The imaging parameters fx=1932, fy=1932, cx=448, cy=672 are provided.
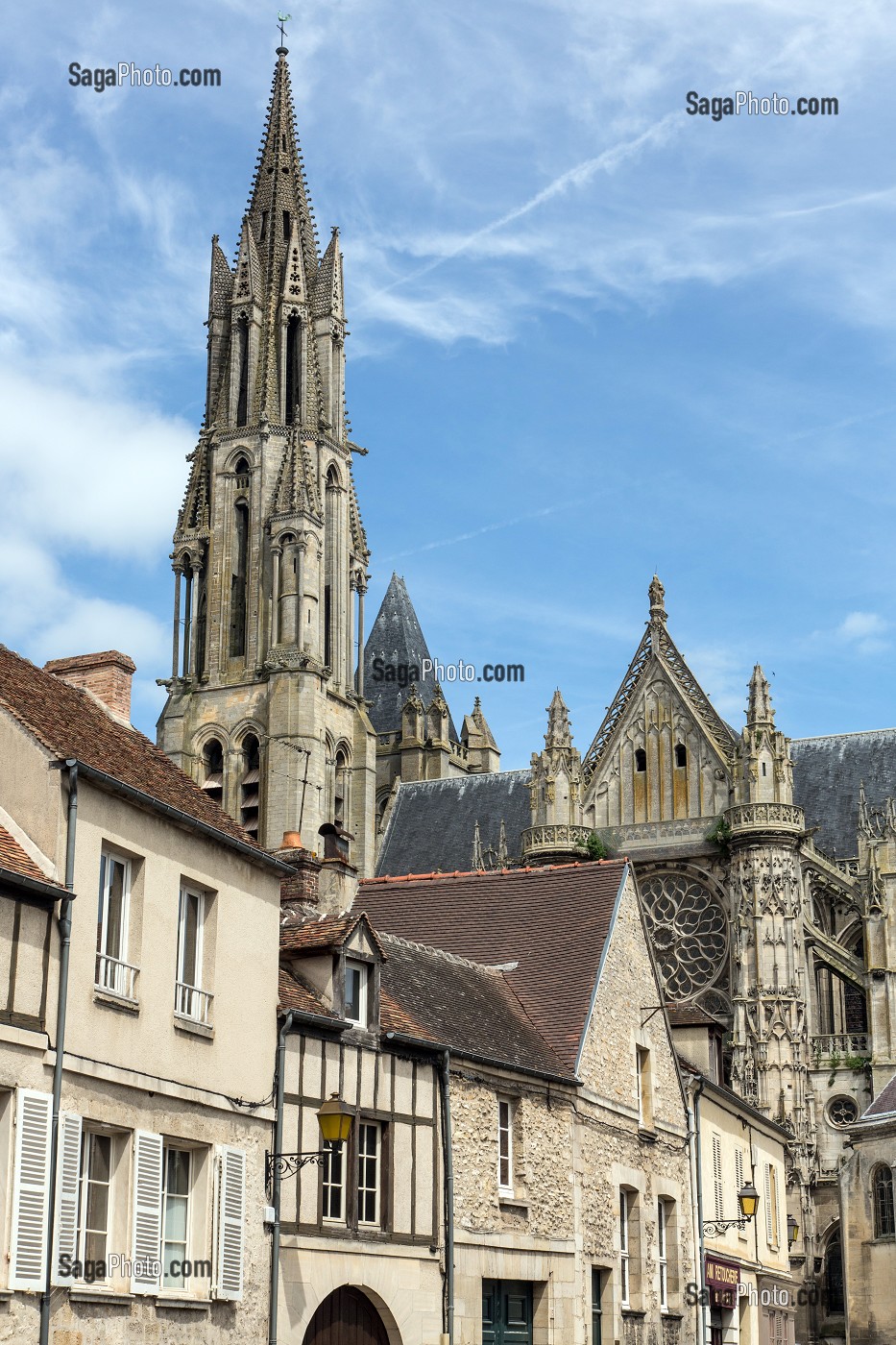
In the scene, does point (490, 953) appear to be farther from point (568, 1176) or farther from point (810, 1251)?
point (810, 1251)

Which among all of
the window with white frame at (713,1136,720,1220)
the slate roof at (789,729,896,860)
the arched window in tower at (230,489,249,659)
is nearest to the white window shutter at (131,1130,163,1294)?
the window with white frame at (713,1136,720,1220)

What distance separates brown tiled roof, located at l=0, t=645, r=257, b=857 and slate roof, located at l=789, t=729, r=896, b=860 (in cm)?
3224

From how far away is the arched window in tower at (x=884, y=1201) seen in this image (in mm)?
37812

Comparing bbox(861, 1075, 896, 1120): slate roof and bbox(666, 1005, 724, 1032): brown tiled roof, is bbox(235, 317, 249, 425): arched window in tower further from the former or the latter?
bbox(666, 1005, 724, 1032): brown tiled roof

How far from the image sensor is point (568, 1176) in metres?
19.9

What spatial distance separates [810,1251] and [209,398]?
3422cm

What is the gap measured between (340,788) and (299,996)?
1657 inches

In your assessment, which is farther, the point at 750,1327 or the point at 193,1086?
the point at 750,1327

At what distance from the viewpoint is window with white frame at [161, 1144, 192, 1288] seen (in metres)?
14.2

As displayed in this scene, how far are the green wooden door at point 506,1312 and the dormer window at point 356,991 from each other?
328 cm

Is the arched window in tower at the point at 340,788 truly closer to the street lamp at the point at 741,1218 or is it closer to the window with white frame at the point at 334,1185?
the street lamp at the point at 741,1218

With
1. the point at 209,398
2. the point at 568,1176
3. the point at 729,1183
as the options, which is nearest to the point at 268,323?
the point at 209,398

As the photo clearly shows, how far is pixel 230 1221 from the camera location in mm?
14711

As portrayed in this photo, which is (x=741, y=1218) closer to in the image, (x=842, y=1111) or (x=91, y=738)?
(x=91, y=738)
